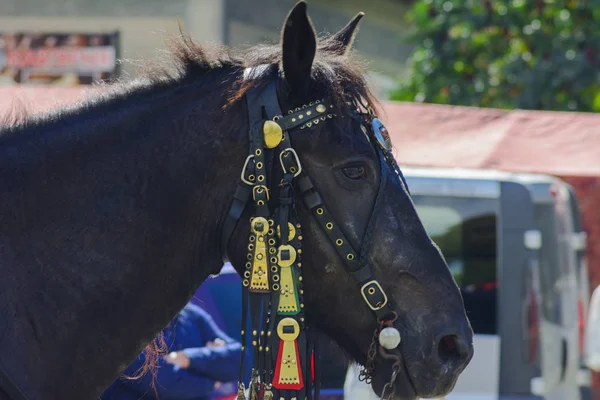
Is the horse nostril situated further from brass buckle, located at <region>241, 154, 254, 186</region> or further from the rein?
brass buckle, located at <region>241, 154, 254, 186</region>

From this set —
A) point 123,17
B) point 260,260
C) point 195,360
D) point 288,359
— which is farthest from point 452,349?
point 123,17

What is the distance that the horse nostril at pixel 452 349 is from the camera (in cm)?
218

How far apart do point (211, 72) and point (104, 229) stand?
0.51 m

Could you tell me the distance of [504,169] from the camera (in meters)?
7.15

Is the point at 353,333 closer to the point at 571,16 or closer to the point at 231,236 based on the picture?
the point at 231,236

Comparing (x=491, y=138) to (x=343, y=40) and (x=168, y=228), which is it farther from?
(x=168, y=228)

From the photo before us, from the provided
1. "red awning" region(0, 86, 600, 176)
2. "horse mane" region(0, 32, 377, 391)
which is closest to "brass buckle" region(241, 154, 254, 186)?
"horse mane" region(0, 32, 377, 391)

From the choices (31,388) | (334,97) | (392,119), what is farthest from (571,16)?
(31,388)

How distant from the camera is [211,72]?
236 centimetres

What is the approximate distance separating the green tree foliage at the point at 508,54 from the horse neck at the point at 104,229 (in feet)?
26.7

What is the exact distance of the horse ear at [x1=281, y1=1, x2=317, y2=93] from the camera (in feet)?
7.06

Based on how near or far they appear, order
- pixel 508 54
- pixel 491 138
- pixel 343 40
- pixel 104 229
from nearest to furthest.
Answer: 1. pixel 104 229
2. pixel 343 40
3. pixel 491 138
4. pixel 508 54

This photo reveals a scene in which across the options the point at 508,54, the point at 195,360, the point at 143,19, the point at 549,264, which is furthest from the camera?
the point at 143,19

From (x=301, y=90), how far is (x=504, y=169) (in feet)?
16.8
